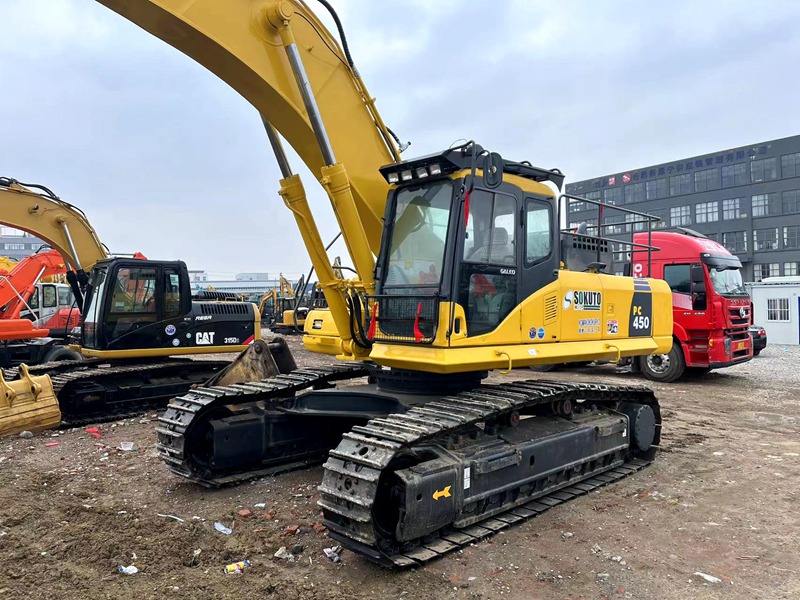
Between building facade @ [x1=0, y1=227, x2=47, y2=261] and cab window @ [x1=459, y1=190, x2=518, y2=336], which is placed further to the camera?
building facade @ [x1=0, y1=227, x2=47, y2=261]

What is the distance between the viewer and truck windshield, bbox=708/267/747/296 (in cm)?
1272

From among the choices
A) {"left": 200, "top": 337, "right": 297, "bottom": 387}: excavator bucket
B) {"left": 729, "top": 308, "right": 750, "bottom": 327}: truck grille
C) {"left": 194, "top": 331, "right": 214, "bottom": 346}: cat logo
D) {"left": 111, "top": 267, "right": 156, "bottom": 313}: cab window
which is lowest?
{"left": 200, "top": 337, "right": 297, "bottom": 387}: excavator bucket

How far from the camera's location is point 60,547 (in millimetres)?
4391

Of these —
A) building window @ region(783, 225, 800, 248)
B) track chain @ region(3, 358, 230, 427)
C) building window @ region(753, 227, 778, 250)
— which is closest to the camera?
track chain @ region(3, 358, 230, 427)

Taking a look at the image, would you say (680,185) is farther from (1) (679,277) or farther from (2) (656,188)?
Answer: (1) (679,277)

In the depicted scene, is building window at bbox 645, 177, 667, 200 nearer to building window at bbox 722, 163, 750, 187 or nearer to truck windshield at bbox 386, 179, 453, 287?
building window at bbox 722, 163, 750, 187

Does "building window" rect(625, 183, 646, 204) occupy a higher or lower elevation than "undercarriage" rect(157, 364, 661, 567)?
higher

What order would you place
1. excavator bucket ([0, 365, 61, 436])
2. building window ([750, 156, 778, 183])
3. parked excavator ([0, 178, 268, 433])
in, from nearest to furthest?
excavator bucket ([0, 365, 61, 436]) < parked excavator ([0, 178, 268, 433]) < building window ([750, 156, 778, 183])

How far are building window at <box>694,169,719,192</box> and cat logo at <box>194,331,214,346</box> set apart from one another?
43.3 m

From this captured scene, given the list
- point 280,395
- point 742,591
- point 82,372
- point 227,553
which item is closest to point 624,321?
point 742,591

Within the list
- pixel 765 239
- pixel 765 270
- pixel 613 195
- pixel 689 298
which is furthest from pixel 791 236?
pixel 689 298

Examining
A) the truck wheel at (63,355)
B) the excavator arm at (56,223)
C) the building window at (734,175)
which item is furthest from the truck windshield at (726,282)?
the building window at (734,175)

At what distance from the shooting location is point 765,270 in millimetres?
41375

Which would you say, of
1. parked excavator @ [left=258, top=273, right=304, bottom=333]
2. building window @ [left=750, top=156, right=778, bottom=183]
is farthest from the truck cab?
building window @ [left=750, top=156, right=778, bottom=183]
